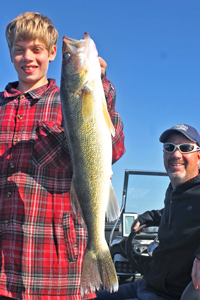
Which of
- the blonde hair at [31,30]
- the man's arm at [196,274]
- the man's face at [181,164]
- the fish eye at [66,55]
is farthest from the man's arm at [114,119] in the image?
the man's face at [181,164]

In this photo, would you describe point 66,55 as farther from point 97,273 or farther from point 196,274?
point 196,274

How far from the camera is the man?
9.73ft

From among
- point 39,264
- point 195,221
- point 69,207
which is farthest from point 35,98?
point 195,221

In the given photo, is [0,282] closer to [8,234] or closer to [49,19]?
[8,234]

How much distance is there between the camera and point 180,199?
3383 millimetres

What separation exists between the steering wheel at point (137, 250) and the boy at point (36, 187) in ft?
6.75

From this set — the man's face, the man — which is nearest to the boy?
the man

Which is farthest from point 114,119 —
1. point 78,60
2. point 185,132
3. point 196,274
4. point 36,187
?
point 185,132

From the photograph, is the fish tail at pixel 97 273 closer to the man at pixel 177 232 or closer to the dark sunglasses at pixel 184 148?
the man at pixel 177 232

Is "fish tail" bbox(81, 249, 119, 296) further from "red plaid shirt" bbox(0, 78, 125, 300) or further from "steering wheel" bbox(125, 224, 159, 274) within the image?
"steering wheel" bbox(125, 224, 159, 274)

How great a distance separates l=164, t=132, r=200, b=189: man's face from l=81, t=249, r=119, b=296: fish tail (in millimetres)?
1982

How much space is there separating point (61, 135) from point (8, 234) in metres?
0.80

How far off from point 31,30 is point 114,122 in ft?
3.26

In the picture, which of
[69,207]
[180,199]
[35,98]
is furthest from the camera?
[180,199]
